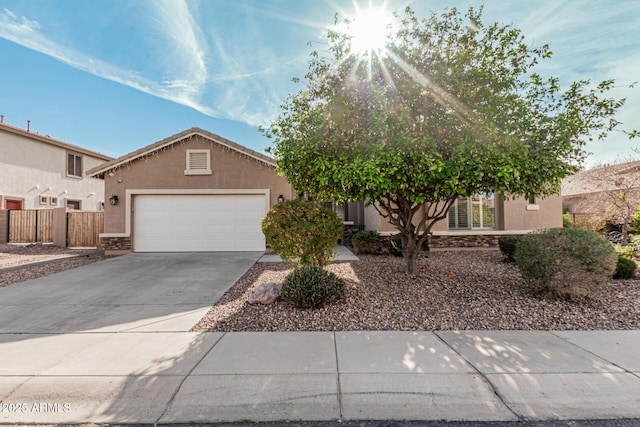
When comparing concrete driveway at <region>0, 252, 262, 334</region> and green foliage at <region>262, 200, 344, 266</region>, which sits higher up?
green foliage at <region>262, 200, 344, 266</region>

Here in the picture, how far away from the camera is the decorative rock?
16.3 feet

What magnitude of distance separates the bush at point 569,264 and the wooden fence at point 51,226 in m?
16.2

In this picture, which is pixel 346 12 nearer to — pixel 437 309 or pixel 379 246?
pixel 437 309

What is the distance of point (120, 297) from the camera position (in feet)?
18.9

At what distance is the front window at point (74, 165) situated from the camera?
1803 cm

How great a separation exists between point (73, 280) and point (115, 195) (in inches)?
199

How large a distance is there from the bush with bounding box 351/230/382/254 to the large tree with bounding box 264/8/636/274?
16.4 ft

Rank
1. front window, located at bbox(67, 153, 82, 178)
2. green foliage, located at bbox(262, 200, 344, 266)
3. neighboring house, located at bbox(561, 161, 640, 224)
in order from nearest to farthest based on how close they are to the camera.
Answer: green foliage, located at bbox(262, 200, 344, 266)
neighboring house, located at bbox(561, 161, 640, 224)
front window, located at bbox(67, 153, 82, 178)

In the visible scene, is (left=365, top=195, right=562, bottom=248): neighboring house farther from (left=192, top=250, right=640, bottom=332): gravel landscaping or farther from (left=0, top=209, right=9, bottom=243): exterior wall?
(left=0, top=209, right=9, bottom=243): exterior wall

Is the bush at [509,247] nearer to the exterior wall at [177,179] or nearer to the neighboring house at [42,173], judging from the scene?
the exterior wall at [177,179]

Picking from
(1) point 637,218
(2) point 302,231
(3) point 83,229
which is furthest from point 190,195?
(1) point 637,218

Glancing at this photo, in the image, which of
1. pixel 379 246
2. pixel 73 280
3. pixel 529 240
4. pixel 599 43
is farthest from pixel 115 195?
pixel 599 43

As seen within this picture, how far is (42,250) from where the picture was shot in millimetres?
12344

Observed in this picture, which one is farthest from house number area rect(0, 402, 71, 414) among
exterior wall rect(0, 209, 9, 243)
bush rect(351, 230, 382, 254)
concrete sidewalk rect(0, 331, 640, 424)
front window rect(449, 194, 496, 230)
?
exterior wall rect(0, 209, 9, 243)
